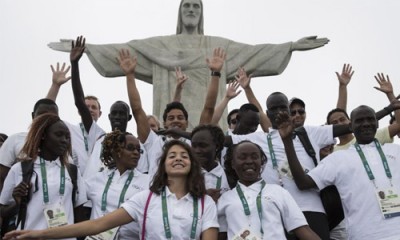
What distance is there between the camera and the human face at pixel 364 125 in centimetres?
678

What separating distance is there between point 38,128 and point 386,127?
3667mm

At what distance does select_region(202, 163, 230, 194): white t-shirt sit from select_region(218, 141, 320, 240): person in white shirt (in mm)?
535

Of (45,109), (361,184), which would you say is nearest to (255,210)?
(361,184)

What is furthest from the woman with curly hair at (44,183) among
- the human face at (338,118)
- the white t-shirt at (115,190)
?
the human face at (338,118)

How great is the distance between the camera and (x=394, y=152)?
262 inches

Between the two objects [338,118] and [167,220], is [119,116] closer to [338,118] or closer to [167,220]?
[338,118]

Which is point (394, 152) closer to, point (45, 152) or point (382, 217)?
point (382, 217)

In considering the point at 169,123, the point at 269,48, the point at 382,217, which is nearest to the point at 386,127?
the point at 382,217

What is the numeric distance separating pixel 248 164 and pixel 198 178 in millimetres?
521

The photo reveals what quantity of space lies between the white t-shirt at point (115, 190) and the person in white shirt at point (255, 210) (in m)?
0.88

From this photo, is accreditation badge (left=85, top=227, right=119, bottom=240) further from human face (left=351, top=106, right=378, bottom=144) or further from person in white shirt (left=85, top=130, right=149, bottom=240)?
human face (left=351, top=106, right=378, bottom=144)

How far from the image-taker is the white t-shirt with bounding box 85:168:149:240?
6.34 metres

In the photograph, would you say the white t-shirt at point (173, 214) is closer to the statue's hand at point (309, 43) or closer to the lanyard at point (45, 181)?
the lanyard at point (45, 181)

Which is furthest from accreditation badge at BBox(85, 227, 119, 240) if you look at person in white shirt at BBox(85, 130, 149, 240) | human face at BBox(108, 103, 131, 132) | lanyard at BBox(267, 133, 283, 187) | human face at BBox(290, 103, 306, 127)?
human face at BBox(290, 103, 306, 127)
